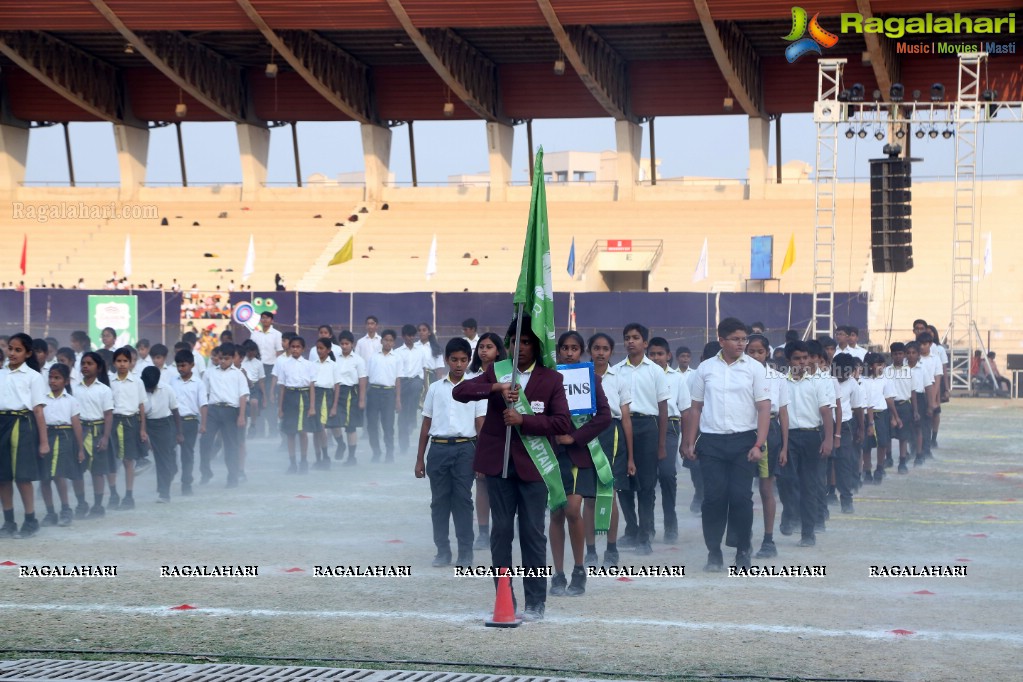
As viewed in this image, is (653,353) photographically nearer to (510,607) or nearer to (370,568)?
(370,568)

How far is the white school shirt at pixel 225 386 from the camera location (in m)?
15.6

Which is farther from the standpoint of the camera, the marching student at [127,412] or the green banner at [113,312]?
the green banner at [113,312]

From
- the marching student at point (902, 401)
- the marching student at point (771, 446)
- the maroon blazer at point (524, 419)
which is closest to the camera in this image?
the maroon blazer at point (524, 419)

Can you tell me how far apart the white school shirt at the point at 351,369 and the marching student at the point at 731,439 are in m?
8.35

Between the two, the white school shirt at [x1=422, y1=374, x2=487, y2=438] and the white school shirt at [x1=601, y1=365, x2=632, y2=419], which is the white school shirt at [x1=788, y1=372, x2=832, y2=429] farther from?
the white school shirt at [x1=422, y1=374, x2=487, y2=438]

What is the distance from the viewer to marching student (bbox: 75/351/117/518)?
41.7 ft

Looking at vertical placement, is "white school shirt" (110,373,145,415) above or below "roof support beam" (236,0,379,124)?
below

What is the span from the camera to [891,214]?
26.6 m

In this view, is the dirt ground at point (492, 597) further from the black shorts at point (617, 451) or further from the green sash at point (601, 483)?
the black shorts at point (617, 451)

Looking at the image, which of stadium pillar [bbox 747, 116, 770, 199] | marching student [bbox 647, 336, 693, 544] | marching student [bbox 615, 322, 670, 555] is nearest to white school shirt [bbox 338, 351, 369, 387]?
marching student [bbox 647, 336, 693, 544]

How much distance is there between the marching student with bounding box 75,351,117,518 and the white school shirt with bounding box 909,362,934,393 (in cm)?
991

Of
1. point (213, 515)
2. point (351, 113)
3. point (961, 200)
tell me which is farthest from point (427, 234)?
point (213, 515)

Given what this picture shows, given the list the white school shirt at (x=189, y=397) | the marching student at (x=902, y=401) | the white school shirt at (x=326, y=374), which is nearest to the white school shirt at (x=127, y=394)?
the white school shirt at (x=189, y=397)

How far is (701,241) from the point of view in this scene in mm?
38281
